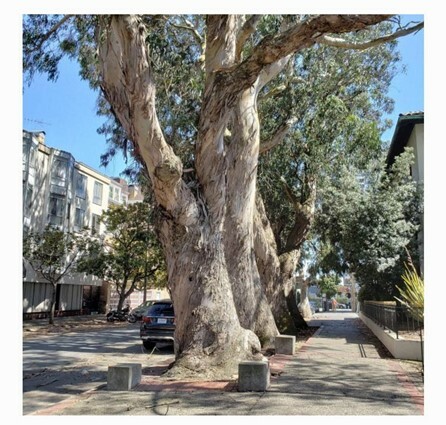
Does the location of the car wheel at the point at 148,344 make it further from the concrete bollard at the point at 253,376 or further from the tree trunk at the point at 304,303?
the tree trunk at the point at 304,303

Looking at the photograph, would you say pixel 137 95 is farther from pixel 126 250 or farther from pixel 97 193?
pixel 97 193

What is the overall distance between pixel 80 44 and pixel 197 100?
166 inches

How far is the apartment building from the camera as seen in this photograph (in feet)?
100

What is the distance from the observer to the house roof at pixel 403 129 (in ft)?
69.0

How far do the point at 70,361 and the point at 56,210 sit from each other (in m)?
22.9

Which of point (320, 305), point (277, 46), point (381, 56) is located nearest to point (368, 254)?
point (381, 56)

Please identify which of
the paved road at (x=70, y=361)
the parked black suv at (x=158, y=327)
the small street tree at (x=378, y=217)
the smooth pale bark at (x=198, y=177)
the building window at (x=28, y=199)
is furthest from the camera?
the building window at (x=28, y=199)

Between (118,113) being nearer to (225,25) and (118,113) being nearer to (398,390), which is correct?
(225,25)

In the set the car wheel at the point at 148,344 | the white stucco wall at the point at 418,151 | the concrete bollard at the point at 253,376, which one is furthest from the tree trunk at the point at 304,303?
the concrete bollard at the point at 253,376

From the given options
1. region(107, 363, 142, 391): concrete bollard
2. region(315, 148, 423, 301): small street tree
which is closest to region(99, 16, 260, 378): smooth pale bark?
region(107, 363, 142, 391): concrete bollard

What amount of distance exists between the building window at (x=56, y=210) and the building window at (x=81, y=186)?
2.51 metres

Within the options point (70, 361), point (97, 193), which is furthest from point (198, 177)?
point (97, 193)

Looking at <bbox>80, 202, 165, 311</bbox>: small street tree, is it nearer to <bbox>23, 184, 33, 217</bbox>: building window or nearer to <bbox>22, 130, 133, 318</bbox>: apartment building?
<bbox>22, 130, 133, 318</bbox>: apartment building

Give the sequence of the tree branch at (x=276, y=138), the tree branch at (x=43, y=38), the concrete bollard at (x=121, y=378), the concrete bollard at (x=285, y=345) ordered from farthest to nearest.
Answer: the tree branch at (x=276, y=138)
the concrete bollard at (x=285, y=345)
the tree branch at (x=43, y=38)
the concrete bollard at (x=121, y=378)
